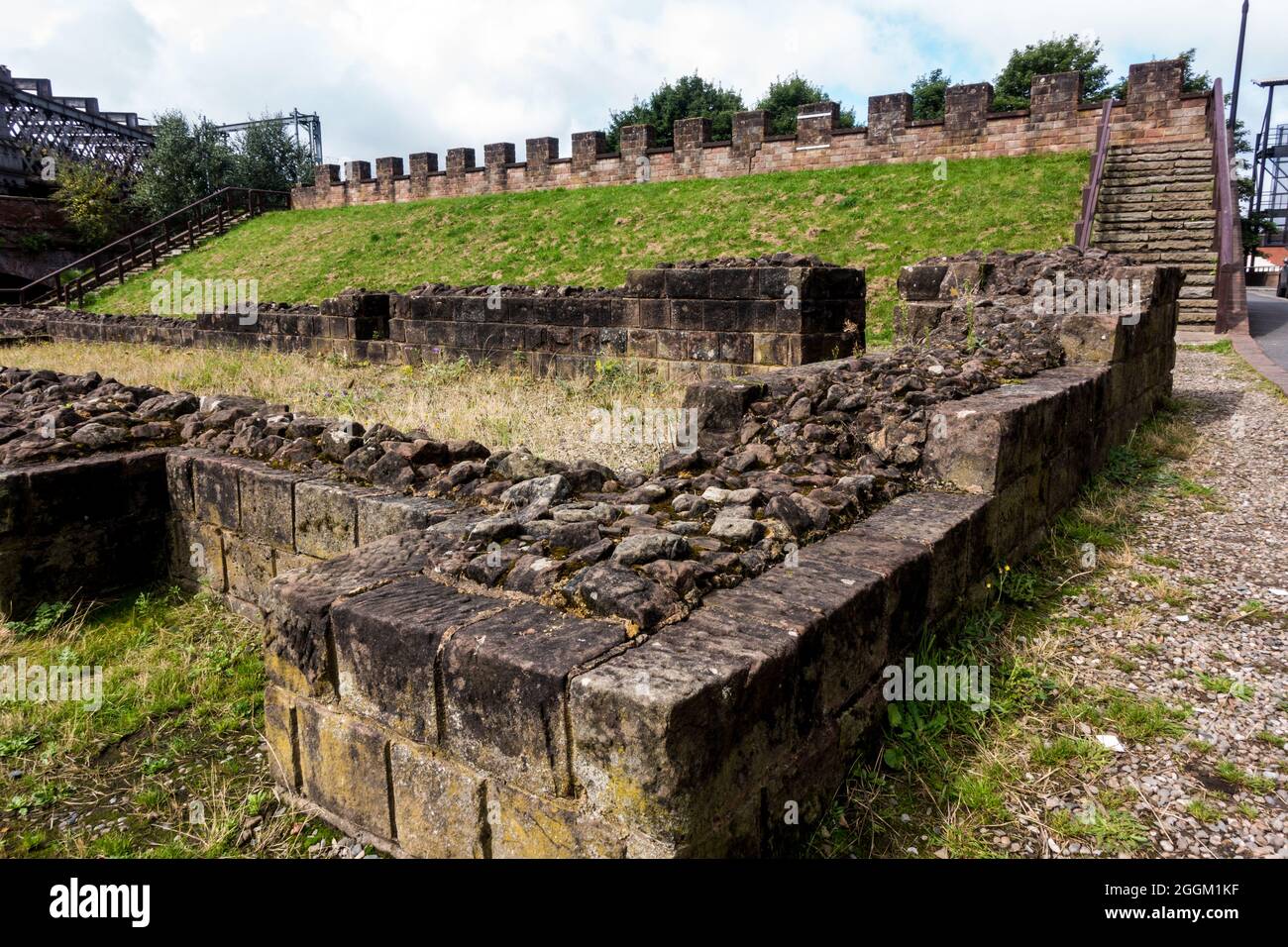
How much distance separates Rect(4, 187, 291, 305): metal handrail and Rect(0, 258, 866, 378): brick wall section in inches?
687

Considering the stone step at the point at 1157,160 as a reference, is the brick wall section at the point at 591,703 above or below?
below

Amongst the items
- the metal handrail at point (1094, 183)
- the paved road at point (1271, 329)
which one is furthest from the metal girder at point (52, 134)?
the paved road at point (1271, 329)

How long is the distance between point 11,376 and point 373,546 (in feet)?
19.6

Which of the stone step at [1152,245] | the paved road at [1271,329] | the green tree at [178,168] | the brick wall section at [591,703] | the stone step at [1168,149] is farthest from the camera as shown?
the green tree at [178,168]

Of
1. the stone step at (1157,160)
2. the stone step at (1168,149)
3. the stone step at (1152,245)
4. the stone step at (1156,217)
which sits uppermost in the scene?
the stone step at (1168,149)

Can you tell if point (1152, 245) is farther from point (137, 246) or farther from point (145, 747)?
point (137, 246)

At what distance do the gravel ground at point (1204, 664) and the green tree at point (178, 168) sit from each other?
3700cm

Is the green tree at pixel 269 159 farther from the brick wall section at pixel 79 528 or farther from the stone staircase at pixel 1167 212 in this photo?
the brick wall section at pixel 79 528

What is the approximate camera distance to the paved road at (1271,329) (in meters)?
12.1

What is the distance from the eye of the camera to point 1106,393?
19.9 ft

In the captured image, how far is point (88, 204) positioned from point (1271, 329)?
35.3 metres

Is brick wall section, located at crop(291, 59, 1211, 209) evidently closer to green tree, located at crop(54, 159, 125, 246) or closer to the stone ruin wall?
green tree, located at crop(54, 159, 125, 246)

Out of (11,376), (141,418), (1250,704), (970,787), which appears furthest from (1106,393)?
(11,376)

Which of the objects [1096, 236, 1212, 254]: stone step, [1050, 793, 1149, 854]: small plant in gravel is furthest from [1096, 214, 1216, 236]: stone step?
[1050, 793, 1149, 854]: small plant in gravel
